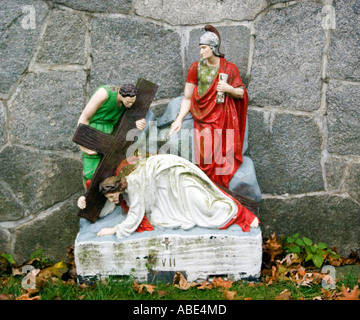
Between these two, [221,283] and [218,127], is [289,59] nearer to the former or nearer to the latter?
[218,127]

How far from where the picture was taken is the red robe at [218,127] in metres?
3.48

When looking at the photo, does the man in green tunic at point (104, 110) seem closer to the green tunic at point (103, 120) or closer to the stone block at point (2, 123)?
the green tunic at point (103, 120)

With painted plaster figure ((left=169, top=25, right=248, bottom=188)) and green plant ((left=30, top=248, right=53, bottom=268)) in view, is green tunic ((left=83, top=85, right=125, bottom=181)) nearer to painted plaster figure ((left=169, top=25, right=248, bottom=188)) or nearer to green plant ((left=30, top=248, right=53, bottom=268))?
painted plaster figure ((left=169, top=25, right=248, bottom=188))

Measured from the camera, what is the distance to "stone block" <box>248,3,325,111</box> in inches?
147

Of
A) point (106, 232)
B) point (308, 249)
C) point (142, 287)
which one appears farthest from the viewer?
point (308, 249)

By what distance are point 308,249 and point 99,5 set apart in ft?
7.94

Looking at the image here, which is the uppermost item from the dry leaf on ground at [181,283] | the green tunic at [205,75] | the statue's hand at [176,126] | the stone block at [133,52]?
the stone block at [133,52]

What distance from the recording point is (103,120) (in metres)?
3.51

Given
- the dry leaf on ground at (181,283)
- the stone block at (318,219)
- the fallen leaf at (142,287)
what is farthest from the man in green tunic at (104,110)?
the stone block at (318,219)

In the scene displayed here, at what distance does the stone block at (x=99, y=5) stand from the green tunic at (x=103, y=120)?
2.30 ft

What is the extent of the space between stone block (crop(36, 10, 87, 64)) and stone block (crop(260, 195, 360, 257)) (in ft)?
6.14

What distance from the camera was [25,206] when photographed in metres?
3.92

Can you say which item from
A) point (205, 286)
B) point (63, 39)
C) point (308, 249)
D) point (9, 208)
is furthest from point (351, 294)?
point (63, 39)

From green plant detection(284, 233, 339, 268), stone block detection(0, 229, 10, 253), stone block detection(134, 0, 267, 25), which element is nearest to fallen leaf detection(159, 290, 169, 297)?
green plant detection(284, 233, 339, 268)
